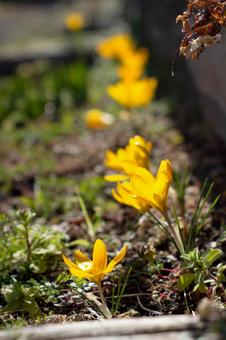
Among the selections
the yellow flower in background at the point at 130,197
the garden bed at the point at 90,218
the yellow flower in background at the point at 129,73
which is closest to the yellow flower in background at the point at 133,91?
the yellow flower in background at the point at 129,73

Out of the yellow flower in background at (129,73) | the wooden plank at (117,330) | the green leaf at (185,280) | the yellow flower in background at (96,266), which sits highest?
the wooden plank at (117,330)

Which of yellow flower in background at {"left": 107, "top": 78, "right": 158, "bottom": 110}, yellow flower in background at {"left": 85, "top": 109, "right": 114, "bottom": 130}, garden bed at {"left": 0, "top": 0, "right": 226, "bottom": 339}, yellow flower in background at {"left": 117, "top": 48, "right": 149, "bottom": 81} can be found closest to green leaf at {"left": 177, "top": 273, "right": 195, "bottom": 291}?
→ garden bed at {"left": 0, "top": 0, "right": 226, "bottom": 339}

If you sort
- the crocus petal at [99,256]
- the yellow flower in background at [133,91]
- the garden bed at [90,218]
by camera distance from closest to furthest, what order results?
the crocus petal at [99,256], the garden bed at [90,218], the yellow flower in background at [133,91]

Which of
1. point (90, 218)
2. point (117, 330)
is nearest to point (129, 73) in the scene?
point (90, 218)

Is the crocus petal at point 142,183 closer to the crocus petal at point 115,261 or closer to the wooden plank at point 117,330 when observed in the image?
the crocus petal at point 115,261

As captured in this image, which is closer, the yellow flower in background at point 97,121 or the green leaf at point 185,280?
the green leaf at point 185,280

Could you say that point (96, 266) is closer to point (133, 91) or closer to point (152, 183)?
point (152, 183)
